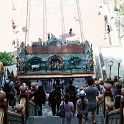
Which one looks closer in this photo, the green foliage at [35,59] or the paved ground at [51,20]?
the green foliage at [35,59]

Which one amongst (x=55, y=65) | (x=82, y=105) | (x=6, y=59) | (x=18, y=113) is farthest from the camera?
(x=6, y=59)

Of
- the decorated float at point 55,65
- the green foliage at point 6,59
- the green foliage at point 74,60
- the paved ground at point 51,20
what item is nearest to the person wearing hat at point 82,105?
the decorated float at point 55,65

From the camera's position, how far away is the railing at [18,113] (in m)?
9.33

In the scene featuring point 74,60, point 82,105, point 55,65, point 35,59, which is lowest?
point 82,105

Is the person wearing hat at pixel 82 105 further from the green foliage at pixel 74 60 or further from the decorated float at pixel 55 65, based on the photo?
the green foliage at pixel 74 60

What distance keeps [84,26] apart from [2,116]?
3123 centimetres

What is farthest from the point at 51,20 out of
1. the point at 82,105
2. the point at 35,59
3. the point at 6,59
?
the point at 82,105

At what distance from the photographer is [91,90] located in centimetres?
1120

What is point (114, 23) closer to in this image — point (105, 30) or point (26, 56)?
point (105, 30)

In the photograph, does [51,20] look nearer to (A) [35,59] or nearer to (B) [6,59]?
(B) [6,59]

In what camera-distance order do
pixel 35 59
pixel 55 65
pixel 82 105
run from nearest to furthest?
pixel 82 105
pixel 55 65
pixel 35 59

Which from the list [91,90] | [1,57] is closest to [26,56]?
[1,57]

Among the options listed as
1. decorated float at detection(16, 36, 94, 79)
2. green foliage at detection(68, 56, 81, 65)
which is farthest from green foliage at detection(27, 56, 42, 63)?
green foliage at detection(68, 56, 81, 65)

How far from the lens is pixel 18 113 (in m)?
11.2
